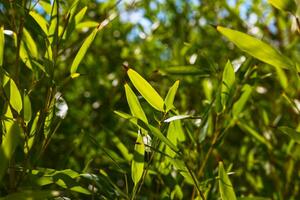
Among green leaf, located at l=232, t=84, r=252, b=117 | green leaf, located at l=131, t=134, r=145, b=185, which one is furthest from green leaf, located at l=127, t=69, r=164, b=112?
green leaf, located at l=232, t=84, r=252, b=117

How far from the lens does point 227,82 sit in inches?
28.9

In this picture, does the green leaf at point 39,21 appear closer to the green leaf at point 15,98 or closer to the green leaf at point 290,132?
the green leaf at point 15,98

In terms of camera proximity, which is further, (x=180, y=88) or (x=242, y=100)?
(x=180, y=88)

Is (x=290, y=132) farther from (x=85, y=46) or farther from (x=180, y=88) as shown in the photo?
(x=180, y=88)

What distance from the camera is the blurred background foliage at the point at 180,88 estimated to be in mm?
1035

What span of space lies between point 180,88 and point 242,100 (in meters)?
0.40

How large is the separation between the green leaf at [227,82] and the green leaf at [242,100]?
11 centimetres

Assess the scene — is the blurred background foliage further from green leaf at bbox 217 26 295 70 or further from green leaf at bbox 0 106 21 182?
green leaf at bbox 0 106 21 182

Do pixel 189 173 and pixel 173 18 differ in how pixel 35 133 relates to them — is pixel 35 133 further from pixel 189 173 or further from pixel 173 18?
pixel 173 18

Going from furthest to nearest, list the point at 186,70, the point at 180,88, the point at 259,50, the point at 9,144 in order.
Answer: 1. the point at 180,88
2. the point at 186,70
3. the point at 259,50
4. the point at 9,144

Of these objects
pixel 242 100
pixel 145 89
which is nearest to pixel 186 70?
pixel 242 100

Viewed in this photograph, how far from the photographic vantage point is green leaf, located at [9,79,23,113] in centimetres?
61

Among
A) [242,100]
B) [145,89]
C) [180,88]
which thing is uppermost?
[145,89]

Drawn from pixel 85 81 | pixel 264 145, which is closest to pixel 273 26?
pixel 85 81
